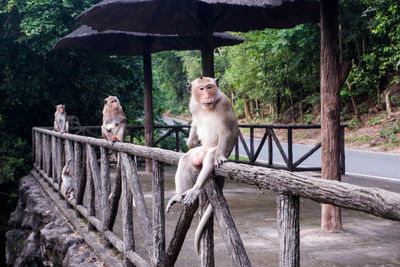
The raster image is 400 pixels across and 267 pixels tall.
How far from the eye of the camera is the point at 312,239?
4348mm

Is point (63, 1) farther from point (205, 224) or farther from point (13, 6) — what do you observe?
point (205, 224)

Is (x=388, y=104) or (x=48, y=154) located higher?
(x=388, y=104)

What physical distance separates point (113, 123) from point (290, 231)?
3.94 m

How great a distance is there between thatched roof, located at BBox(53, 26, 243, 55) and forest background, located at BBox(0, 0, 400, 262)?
2029 millimetres

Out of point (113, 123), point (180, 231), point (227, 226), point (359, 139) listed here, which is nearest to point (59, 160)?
point (113, 123)

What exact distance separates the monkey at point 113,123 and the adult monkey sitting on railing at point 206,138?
8.80ft

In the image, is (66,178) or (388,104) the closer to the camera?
(66,178)

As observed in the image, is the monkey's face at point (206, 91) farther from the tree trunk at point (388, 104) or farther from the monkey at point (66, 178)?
the tree trunk at point (388, 104)

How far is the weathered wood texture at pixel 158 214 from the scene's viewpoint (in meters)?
3.33

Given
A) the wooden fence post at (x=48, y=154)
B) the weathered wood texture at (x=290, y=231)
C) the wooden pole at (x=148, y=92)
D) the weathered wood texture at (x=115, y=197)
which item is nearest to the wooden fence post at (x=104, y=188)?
the weathered wood texture at (x=115, y=197)

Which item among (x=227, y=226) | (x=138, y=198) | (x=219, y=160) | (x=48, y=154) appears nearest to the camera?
(x=227, y=226)

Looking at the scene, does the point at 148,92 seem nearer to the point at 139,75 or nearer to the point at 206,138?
the point at 139,75

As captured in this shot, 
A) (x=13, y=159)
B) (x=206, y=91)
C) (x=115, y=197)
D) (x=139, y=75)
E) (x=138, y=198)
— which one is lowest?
(x=13, y=159)

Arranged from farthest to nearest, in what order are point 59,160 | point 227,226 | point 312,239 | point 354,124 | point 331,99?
point 354,124, point 59,160, point 331,99, point 312,239, point 227,226
